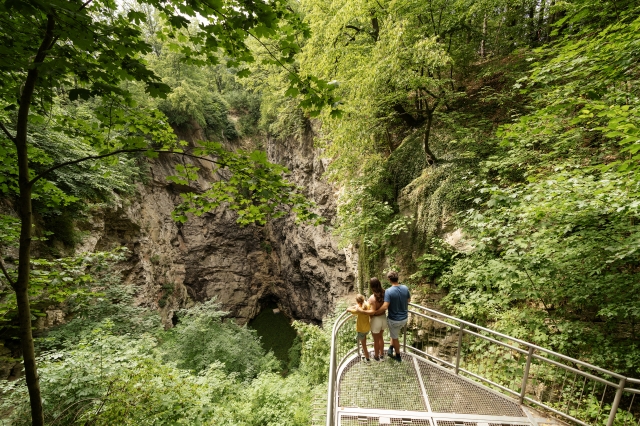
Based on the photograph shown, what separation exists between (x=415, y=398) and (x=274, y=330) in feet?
65.7

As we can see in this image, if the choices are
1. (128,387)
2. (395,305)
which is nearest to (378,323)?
(395,305)

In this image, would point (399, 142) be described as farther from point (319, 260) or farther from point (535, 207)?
point (319, 260)

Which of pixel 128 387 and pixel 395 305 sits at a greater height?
pixel 395 305

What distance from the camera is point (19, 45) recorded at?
6.24ft

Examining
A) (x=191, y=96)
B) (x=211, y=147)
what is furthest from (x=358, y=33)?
(x=191, y=96)

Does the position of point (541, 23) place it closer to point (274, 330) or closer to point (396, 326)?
point (396, 326)

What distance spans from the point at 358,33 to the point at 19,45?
370 inches

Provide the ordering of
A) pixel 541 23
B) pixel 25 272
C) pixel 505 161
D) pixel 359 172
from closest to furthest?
pixel 25 272 < pixel 505 161 < pixel 541 23 < pixel 359 172

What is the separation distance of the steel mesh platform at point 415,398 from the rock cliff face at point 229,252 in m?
9.34

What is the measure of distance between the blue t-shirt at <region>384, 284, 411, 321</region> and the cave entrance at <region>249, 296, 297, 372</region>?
51.2 ft

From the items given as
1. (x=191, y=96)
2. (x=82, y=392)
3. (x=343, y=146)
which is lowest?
(x=82, y=392)

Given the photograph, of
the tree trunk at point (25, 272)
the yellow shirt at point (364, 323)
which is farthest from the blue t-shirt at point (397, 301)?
the tree trunk at point (25, 272)

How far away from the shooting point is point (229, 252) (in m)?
22.8

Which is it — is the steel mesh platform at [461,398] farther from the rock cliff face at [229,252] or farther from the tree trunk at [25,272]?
the rock cliff face at [229,252]
